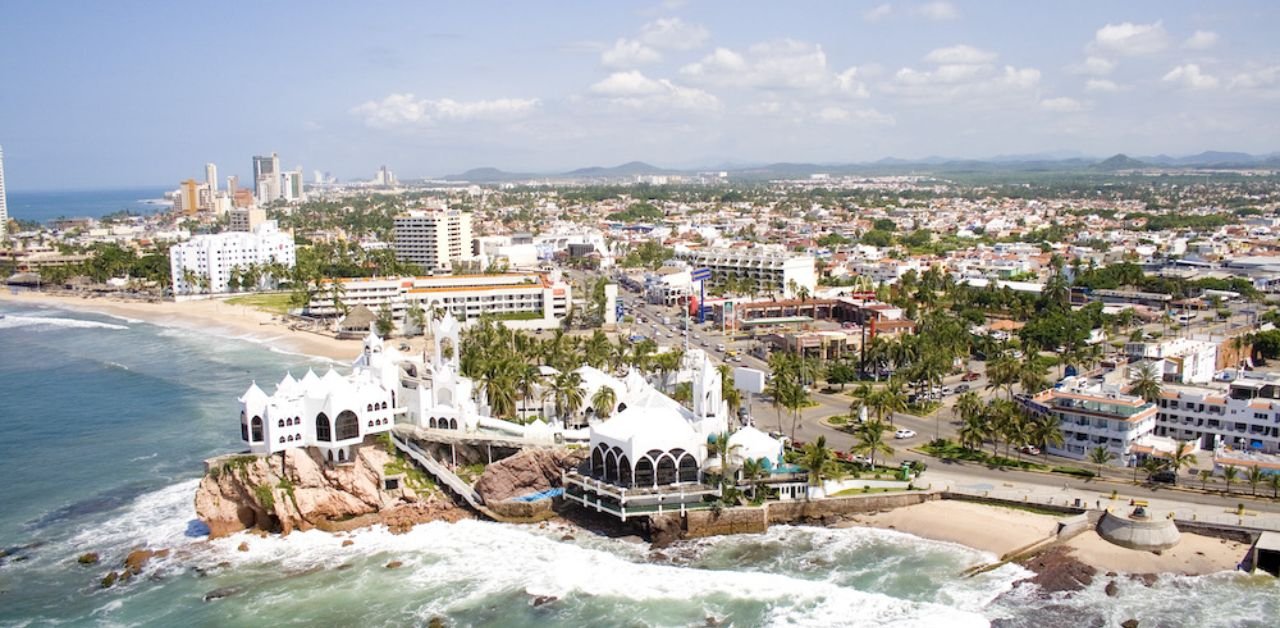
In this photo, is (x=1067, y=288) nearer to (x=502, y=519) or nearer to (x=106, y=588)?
(x=502, y=519)

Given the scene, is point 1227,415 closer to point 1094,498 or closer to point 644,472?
point 1094,498

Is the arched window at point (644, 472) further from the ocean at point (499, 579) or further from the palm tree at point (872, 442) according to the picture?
the palm tree at point (872, 442)

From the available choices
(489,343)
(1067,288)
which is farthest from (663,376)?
(1067,288)

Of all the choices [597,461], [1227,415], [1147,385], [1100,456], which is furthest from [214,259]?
[1227,415]

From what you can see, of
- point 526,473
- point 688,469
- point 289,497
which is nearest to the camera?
point 289,497

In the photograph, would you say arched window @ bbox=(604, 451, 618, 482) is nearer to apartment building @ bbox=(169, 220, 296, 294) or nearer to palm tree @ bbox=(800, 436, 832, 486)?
palm tree @ bbox=(800, 436, 832, 486)
